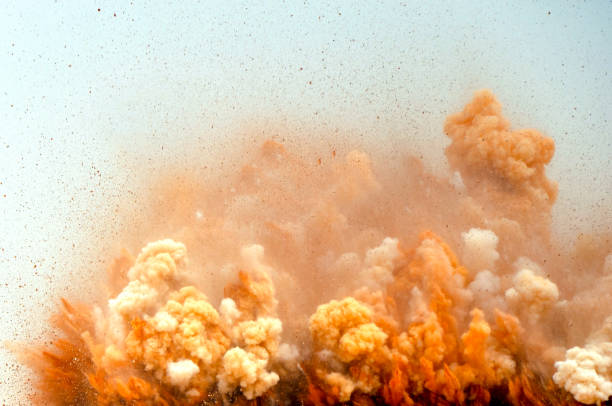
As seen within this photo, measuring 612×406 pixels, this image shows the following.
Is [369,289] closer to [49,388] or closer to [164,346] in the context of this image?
[164,346]

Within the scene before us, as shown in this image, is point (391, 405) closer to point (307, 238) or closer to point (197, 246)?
point (307, 238)

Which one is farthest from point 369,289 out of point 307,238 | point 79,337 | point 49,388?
point 49,388

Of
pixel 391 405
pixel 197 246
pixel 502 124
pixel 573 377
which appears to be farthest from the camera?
pixel 502 124

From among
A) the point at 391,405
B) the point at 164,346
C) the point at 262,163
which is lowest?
the point at 391,405

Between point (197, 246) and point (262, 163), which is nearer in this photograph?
point (197, 246)

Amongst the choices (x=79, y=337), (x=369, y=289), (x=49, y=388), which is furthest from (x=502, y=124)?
(x=49, y=388)

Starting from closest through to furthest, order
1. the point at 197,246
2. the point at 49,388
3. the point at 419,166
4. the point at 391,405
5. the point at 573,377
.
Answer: the point at 573,377
the point at 391,405
the point at 49,388
the point at 197,246
the point at 419,166

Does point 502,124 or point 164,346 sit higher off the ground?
point 502,124
